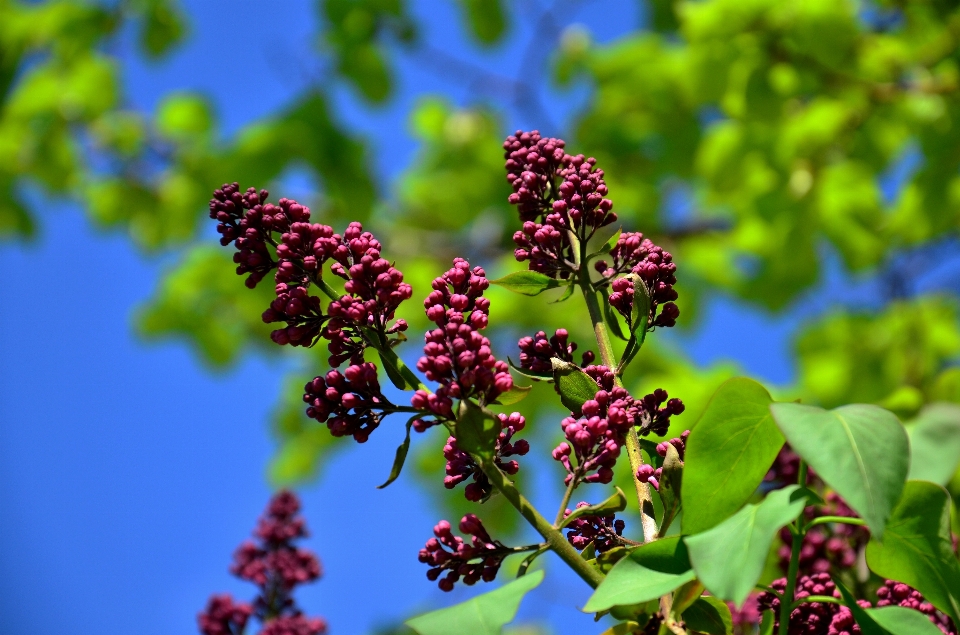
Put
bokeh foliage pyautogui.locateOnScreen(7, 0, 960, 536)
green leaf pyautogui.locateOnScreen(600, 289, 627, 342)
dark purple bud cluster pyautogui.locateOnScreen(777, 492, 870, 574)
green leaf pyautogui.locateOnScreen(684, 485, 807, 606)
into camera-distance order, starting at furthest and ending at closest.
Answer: bokeh foliage pyautogui.locateOnScreen(7, 0, 960, 536), dark purple bud cluster pyautogui.locateOnScreen(777, 492, 870, 574), green leaf pyautogui.locateOnScreen(600, 289, 627, 342), green leaf pyautogui.locateOnScreen(684, 485, 807, 606)

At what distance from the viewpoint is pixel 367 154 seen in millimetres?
4250

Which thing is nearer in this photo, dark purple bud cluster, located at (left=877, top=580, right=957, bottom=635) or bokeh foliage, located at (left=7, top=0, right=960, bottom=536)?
dark purple bud cluster, located at (left=877, top=580, right=957, bottom=635)

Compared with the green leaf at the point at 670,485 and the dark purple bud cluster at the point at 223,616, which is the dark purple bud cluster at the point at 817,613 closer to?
the green leaf at the point at 670,485

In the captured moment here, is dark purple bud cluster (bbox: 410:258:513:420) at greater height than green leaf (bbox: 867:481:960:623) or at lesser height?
greater

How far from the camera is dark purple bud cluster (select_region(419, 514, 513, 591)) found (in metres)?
0.50

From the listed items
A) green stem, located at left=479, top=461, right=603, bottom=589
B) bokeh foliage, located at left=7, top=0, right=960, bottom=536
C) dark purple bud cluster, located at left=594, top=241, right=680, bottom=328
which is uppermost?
bokeh foliage, located at left=7, top=0, right=960, bottom=536

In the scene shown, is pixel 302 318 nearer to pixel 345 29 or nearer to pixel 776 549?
pixel 776 549

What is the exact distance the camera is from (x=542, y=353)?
0.60 meters

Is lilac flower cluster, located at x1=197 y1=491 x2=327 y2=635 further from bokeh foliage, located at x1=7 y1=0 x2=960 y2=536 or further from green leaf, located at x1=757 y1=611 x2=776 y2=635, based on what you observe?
bokeh foliage, located at x1=7 y1=0 x2=960 y2=536

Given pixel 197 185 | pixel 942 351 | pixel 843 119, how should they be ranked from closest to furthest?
pixel 843 119 < pixel 942 351 < pixel 197 185

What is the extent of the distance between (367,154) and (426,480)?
72.8 inches

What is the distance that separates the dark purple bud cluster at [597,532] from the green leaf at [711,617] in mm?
56

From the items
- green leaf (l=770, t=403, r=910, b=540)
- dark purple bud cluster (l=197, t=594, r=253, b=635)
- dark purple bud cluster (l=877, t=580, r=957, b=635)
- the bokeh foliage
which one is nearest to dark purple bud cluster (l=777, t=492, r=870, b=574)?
dark purple bud cluster (l=877, t=580, r=957, b=635)

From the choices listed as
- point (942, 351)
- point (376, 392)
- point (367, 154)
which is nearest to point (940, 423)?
point (376, 392)
